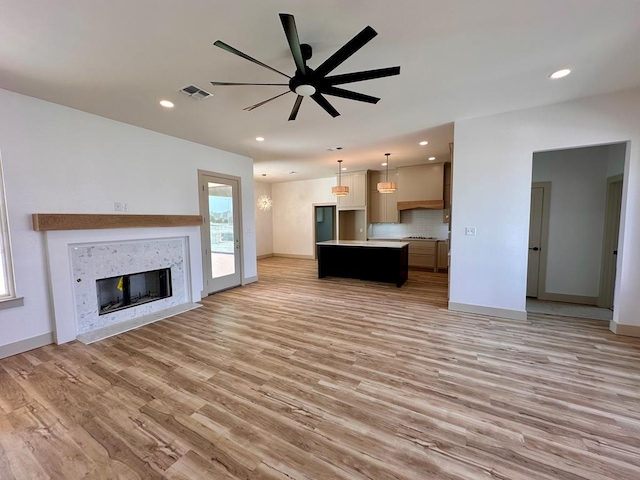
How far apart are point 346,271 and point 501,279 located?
3226 mm

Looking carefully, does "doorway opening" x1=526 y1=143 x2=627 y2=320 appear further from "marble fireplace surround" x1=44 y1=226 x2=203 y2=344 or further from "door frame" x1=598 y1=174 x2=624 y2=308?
"marble fireplace surround" x1=44 y1=226 x2=203 y2=344

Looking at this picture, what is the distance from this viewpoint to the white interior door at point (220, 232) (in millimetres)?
5031

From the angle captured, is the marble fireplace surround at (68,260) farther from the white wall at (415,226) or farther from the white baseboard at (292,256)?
the white wall at (415,226)

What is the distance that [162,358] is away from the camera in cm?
275

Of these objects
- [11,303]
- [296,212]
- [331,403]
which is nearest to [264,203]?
[296,212]

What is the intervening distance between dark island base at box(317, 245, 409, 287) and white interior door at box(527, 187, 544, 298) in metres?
2.26

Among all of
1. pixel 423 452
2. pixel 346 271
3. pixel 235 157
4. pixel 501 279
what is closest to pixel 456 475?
pixel 423 452

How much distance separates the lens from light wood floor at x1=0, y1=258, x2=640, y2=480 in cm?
155

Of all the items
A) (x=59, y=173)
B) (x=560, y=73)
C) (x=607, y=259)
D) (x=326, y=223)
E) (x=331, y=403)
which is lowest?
(x=331, y=403)

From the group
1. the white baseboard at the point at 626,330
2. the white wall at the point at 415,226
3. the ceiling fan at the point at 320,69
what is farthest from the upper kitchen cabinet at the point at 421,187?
the ceiling fan at the point at 320,69

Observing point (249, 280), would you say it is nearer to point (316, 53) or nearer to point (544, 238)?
point (316, 53)

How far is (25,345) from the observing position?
2938 mm

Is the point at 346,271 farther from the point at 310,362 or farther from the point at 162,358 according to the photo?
the point at 162,358

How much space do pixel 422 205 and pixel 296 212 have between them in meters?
4.48
